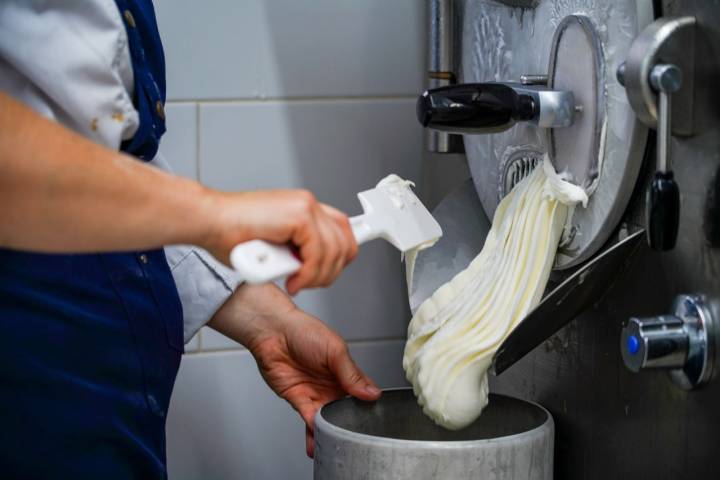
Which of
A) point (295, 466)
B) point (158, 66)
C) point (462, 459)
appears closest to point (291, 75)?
point (158, 66)

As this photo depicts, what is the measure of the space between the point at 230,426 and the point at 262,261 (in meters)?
0.64

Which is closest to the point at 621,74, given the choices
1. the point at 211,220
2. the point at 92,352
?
the point at 211,220

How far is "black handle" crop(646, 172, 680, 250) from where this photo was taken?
1.74 ft

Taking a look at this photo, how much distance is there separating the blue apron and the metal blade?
255 millimetres

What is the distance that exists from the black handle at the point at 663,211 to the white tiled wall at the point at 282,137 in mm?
555

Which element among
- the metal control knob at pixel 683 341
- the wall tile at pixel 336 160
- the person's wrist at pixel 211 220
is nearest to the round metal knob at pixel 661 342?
the metal control knob at pixel 683 341

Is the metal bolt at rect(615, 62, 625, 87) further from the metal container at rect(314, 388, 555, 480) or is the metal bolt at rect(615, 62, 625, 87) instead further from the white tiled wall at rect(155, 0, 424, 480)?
the white tiled wall at rect(155, 0, 424, 480)

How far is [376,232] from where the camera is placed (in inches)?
21.8

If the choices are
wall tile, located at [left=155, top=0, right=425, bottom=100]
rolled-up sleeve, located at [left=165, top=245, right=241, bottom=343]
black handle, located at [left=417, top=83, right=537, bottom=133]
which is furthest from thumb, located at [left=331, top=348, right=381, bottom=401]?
wall tile, located at [left=155, top=0, right=425, bottom=100]

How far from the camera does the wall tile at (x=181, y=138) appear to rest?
1023 millimetres

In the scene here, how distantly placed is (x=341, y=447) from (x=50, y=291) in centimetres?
22

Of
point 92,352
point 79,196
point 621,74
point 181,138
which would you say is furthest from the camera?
point 181,138

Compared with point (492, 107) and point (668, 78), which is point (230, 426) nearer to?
point (492, 107)

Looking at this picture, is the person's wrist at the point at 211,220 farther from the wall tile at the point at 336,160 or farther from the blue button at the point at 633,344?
the wall tile at the point at 336,160
